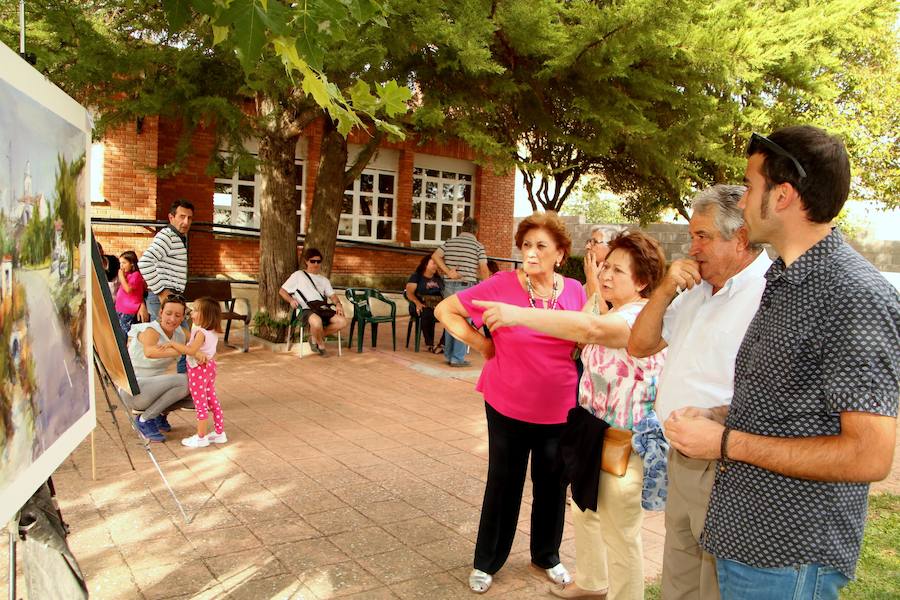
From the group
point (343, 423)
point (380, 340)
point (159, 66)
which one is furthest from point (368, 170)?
point (343, 423)

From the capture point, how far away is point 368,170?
19.0m

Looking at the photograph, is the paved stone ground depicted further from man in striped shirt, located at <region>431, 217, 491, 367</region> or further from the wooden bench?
the wooden bench

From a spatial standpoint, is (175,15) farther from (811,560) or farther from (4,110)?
(811,560)

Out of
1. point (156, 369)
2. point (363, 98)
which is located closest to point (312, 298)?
point (156, 369)

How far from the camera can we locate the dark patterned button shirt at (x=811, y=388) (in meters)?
1.59

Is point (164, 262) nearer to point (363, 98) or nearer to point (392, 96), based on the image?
point (363, 98)

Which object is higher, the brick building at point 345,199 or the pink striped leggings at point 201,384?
the brick building at point 345,199

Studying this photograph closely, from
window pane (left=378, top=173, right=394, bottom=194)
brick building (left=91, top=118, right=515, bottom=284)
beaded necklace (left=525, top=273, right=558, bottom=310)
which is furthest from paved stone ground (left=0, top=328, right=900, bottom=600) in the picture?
window pane (left=378, top=173, right=394, bottom=194)

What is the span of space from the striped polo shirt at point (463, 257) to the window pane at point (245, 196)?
25.5ft

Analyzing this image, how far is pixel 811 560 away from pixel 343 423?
5564mm

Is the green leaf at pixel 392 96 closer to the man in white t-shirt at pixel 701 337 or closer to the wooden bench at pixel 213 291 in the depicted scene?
the man in white t-shirt at pixel 701 337

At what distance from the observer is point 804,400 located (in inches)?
67.1

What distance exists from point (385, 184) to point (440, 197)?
6.00 feet

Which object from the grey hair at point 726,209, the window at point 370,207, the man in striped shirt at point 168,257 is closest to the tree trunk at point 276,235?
the man in striped shirt at point 168,257
